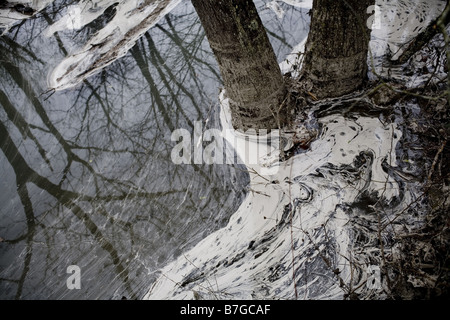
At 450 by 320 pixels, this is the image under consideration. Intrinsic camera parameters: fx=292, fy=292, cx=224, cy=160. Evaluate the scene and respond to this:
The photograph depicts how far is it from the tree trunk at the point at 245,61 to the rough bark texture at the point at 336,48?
16.8 inches

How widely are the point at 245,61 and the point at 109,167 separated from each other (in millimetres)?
1593

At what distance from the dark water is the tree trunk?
20.8 inches

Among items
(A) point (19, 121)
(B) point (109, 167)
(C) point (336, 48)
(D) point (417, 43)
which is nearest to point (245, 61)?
(C) point (336, 48)

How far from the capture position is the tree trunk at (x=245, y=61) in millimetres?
1867

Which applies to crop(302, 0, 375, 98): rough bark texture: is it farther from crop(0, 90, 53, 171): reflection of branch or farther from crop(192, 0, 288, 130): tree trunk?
crop(0, 90, 53, 171): reflection of branch

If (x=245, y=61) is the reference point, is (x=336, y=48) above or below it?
below

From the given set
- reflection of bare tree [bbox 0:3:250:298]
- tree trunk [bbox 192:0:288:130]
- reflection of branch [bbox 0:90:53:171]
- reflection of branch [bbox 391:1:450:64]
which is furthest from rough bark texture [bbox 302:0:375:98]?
reflection of branch [bbox 0:90:53:171]

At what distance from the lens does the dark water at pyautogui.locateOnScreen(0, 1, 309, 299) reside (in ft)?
7.30

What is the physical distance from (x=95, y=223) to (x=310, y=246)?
1.70 metres

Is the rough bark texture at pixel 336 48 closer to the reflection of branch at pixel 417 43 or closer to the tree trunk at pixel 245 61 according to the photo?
the tree trunk at pixel 245 61

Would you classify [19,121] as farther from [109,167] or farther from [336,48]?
[336,48]

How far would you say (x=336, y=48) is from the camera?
7.82 ft

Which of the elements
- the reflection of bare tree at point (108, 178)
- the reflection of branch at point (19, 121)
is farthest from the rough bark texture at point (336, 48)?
the reflection of branch at point (19, 121)
